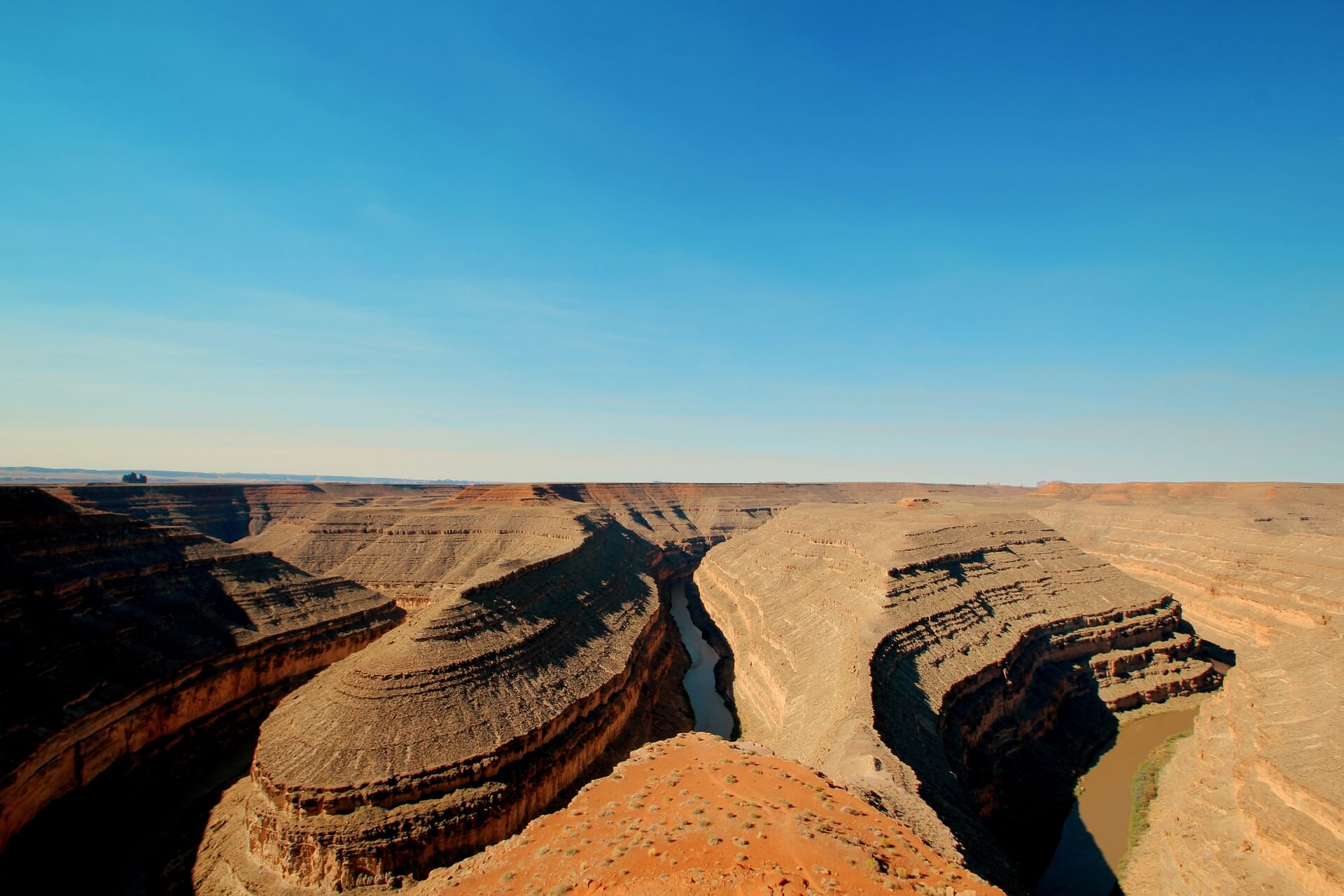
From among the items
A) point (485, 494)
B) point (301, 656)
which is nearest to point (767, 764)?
point (301, 656)

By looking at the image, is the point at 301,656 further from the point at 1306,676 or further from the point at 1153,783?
the point at 1306,676

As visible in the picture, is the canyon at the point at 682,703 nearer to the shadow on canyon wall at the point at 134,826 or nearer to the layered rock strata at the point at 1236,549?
the layered rock strata at the point at 1236,549

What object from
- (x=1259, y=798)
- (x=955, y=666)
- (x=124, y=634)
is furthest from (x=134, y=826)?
(x=1259, y=798)

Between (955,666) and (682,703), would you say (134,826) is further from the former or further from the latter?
(955,666)

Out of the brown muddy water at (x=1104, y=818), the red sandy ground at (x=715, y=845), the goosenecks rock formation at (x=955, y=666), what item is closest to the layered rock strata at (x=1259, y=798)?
the brown muddy water at (x=1104, y=818)

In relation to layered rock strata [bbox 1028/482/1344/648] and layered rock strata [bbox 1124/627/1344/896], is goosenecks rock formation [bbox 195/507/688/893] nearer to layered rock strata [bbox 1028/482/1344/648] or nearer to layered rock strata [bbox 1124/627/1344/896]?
layered rock strata [bbox 1124/627/1344/896]

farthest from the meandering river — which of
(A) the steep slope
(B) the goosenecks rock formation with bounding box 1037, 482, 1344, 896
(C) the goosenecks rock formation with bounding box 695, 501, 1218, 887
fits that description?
(B) the goosenecks rock formation with bounding box 1037, 482, 1344, 896
